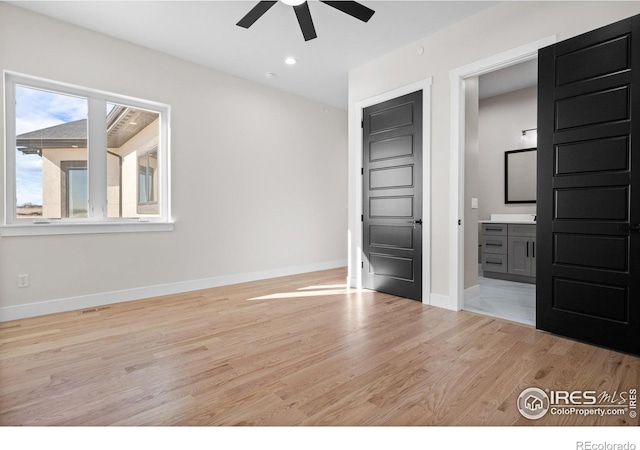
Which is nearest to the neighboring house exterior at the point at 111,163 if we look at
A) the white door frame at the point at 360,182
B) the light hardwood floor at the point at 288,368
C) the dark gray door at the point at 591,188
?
the light hardwood floor at the point at 288,368

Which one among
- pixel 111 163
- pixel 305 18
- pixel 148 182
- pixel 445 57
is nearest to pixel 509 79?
pixel 445 57

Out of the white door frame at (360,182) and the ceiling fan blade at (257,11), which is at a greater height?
the ceiling fan blade at (257,11)

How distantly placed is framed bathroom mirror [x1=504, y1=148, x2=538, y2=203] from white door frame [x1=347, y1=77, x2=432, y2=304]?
2601mm

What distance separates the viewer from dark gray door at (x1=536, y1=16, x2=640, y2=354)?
2330 millimetres

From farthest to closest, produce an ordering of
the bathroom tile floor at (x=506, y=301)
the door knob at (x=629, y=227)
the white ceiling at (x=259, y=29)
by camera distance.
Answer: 1. the bathroom tile floor at (x=506, y=301)
2. the white ceiling at (x=259, y=29)
3. the door knob at (x=629, y=227)

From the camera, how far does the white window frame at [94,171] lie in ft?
10.6

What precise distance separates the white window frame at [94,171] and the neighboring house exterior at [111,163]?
61 mm

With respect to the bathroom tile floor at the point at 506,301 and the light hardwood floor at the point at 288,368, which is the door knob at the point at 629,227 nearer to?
the light hardwood floor at the point at 288,368

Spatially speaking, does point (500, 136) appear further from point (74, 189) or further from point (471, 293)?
point (74, 189)

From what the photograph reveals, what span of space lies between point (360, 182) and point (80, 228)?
3364mm

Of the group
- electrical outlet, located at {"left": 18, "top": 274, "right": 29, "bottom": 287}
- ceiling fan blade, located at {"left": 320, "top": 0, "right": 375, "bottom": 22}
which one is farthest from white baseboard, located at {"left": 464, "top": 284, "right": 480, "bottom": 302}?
electrical outlet, located at {"left": 18, "top": 274, "right": 29, "bottom": 287}

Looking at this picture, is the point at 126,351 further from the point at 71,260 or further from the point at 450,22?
the point at 450,22

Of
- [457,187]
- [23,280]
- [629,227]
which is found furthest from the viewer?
[457,187]

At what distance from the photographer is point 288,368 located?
221cm
